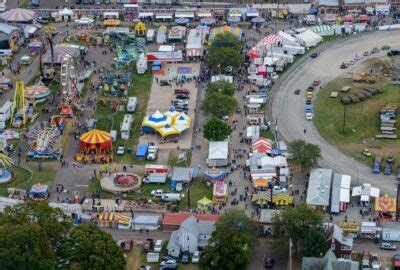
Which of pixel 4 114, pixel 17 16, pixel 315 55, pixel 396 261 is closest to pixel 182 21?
pixel 315 55

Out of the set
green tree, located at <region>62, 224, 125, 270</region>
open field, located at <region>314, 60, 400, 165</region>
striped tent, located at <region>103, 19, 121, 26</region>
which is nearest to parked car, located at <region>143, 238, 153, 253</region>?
green tree, located at <region>62, 224, 125, 270</region>

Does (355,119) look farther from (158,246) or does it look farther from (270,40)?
(158,246)

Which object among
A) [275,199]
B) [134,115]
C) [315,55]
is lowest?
[275,199]

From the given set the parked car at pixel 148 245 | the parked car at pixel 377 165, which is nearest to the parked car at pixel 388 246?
the parked car at pixel 377 165

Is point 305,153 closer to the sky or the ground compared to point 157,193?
closer to the sky

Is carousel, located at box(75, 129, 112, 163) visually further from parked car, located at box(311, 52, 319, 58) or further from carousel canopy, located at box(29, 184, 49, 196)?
parked car, located at box(311, 52, 319, 58)

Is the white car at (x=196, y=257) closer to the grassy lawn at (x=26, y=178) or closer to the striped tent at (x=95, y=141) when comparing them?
the grassy lawn at (x=26, y=178)
